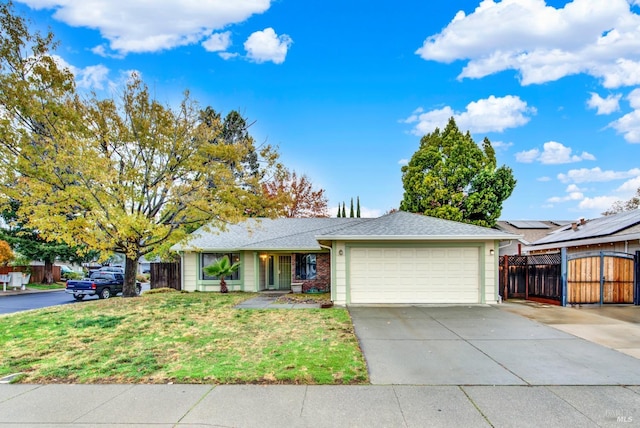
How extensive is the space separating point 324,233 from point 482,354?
8715mm

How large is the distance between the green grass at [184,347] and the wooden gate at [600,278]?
7.89 meters

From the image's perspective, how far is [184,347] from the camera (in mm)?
7004

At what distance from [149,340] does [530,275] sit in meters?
13.6

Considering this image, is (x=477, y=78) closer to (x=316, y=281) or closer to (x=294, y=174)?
(x=316, y=281)

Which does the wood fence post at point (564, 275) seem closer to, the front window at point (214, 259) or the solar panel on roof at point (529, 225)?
the front window at point (214, 259)

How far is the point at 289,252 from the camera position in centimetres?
1791

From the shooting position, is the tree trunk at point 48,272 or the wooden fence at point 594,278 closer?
the wooden fence at point 594,278

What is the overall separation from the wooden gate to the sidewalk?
28.4ft

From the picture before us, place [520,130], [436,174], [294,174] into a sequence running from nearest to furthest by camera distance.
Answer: [520,130]
[436,174]
[294,174]

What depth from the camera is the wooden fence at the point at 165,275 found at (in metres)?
19.9

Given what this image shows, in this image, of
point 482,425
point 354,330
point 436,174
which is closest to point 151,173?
point 354,330

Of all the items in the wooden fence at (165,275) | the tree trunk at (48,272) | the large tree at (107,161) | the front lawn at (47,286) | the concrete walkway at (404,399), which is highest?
the large tree at (107,161)
